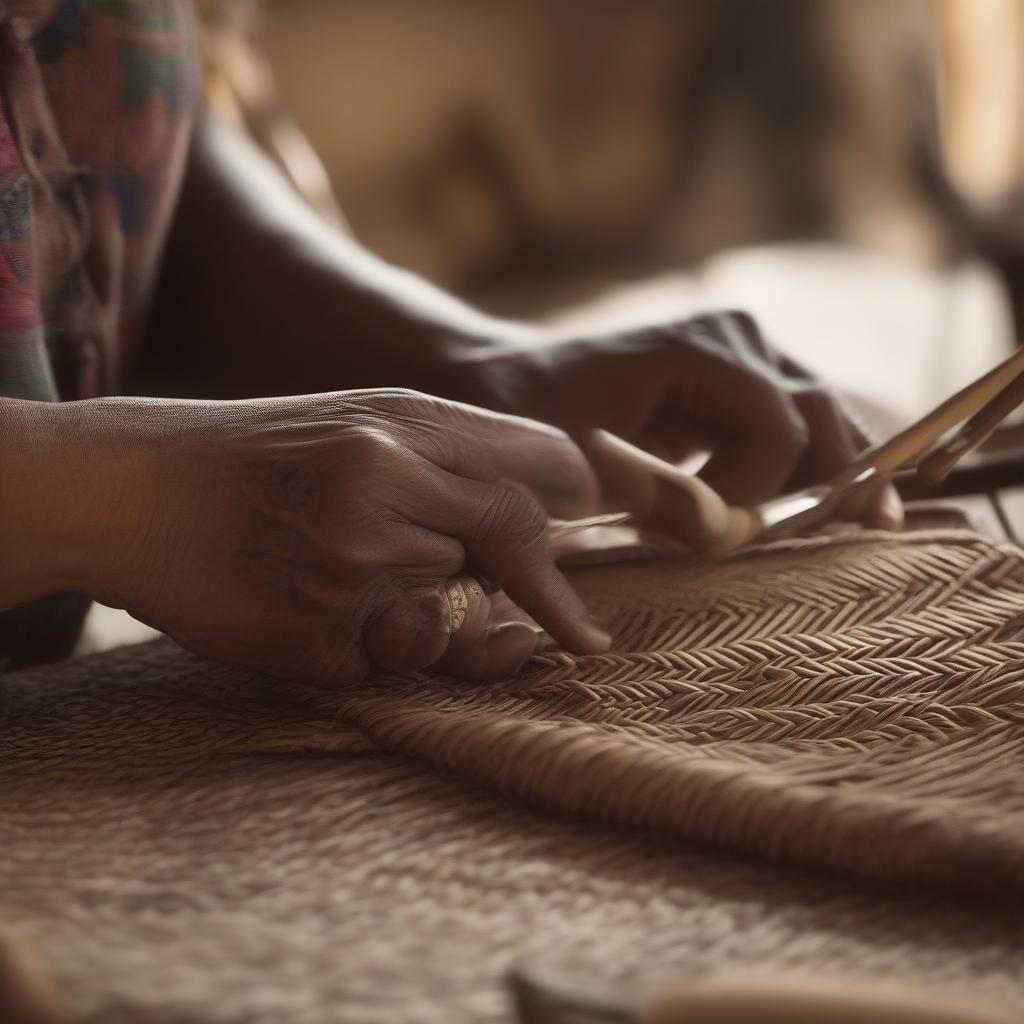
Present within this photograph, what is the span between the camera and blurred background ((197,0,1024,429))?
2.33m

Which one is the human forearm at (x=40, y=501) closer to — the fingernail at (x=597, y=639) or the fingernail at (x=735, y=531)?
the fingernail at (x=597, y=639)

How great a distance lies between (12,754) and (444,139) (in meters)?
2.02

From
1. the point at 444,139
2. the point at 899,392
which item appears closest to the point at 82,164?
the point at 899,392

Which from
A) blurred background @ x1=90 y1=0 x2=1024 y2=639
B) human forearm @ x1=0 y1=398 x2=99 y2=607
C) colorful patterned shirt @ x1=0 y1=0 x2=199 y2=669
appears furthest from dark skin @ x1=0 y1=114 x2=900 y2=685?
blurred background @ x1=90 y1=0 x2=1024 y2=639

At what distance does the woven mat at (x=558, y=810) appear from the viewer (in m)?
0.41

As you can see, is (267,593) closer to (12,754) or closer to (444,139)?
(12,754)

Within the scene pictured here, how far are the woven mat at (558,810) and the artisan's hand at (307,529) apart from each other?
1.6 inches

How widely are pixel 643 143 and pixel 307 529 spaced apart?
213 centimetres

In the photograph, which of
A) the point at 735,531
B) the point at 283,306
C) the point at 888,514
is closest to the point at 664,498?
the point at 735,531

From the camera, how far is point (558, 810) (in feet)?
1.73

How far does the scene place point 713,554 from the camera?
2.46 ft

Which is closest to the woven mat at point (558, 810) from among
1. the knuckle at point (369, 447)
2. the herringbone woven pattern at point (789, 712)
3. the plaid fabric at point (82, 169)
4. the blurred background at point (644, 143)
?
the herringbone woven pattern at point (789, 712)

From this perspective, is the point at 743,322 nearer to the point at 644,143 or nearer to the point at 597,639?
the point at 597,639

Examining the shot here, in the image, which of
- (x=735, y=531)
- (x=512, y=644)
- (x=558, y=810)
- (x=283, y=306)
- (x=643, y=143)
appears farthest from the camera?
(x=643, y=143)
